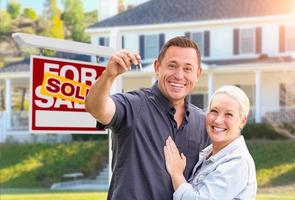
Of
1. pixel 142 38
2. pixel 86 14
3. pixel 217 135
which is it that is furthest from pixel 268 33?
pixel 86 14

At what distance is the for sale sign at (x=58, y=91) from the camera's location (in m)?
5.45

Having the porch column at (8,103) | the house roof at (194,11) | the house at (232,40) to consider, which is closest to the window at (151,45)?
the house at (232,40)

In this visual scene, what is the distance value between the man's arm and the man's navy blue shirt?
0.34 feet

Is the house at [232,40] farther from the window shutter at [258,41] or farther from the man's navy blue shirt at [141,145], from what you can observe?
the man's navy blue shirt at [141,145]

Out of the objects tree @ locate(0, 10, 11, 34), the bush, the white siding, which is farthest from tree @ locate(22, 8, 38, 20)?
the bush

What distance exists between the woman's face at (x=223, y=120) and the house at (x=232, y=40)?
25605 millimetres

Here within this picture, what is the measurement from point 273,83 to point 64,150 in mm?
9905

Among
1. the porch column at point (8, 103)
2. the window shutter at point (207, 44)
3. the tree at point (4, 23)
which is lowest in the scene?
the porch column at point (8, 103)

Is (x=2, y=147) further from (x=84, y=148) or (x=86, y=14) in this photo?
(x=86, y=14)

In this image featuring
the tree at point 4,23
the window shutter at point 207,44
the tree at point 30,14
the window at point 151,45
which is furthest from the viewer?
the tree at point 30,14

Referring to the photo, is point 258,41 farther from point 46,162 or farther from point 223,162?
point 223,162

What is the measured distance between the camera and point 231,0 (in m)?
34.5

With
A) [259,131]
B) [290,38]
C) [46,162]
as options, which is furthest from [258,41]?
[46,162]

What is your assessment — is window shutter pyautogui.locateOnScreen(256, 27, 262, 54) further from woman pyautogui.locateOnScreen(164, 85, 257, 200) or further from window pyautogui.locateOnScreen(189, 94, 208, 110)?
woman pyautogui.locateOnScreen(164, 85, 257, 200)
